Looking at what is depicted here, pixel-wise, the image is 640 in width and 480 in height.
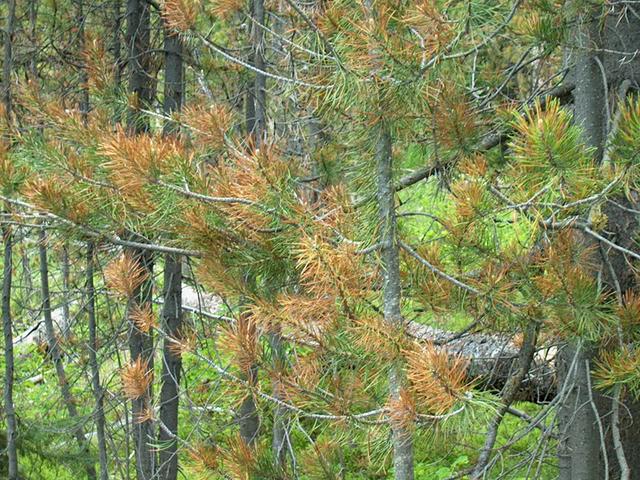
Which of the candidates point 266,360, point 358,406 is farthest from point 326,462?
point 266,360

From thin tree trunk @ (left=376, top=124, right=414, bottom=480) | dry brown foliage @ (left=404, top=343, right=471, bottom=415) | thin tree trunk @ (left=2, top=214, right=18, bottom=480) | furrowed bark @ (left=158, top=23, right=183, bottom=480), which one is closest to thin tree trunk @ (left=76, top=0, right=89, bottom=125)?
furrowed bark @ (left=158, top=23, right=183, bottom=480)

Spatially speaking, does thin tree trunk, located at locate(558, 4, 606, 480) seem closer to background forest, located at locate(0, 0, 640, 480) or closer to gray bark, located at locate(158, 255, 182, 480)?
background forest, located at locate(0, 0, 640, 480)

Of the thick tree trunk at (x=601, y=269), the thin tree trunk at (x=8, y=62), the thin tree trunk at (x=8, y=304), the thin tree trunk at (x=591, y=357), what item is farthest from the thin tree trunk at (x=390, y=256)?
the thin tree trunk at (x=8, y=304)

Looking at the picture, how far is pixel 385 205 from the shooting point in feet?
13.9

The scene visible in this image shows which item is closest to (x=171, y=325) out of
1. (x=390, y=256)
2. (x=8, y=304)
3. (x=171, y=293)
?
(x=171, y=293)

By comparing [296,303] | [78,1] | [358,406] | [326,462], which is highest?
[78,1]

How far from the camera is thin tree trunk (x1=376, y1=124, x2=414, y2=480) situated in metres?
4.15

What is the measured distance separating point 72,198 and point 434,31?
2.08 metres

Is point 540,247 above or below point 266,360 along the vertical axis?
above

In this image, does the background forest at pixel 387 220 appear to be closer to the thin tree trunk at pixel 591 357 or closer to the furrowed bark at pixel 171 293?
the thin tree trunk at pixel 591 357

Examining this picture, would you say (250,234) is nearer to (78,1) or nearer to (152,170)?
(152,170)

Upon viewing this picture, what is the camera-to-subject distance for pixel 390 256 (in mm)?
4195

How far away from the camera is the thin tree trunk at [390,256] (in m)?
4.15

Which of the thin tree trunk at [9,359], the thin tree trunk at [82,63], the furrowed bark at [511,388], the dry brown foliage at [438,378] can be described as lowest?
the thin tree trunk at [9,359]
